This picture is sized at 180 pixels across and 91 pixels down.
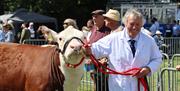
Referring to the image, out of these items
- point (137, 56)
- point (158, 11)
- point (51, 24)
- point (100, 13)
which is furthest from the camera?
point (51, 24)

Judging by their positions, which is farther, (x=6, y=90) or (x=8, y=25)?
(x=8, y=25)

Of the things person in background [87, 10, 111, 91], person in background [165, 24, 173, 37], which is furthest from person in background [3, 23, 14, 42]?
person in background [165, 24, 173, 37]

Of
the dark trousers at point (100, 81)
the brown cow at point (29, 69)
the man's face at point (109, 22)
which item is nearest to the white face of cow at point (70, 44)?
the brown cow at point (29, 69)

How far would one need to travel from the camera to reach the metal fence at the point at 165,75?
7297 millimetres

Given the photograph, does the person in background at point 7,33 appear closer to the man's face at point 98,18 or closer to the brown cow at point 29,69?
the brown cow at point 29,69

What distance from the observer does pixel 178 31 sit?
89.8 ft

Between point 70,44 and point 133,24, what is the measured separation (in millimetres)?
1849

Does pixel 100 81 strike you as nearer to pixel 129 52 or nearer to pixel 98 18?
pixel 98 18

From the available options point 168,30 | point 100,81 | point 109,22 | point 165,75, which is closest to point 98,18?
point 109,22

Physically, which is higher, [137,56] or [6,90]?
[137,56]

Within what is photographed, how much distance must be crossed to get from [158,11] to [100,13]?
22.5 metres

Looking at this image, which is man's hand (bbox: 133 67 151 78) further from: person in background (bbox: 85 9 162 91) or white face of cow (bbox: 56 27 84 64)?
white face of cow (bbox: 56 27 84 64)

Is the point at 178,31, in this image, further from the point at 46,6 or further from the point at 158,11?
the point at 46,6

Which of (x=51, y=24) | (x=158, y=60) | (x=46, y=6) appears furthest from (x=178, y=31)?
(x=158, y=60)
